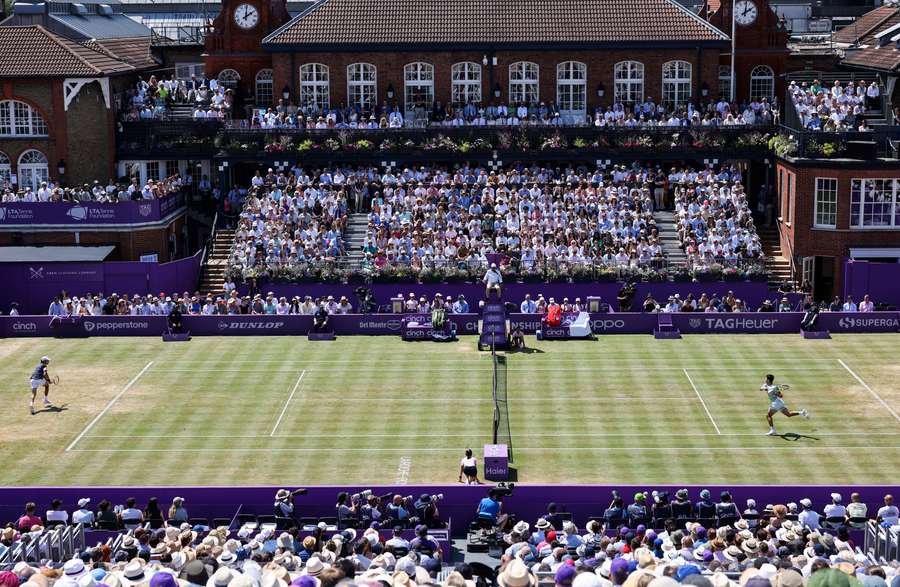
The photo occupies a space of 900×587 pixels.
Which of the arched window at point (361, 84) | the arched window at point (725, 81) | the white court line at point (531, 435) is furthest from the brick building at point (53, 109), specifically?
the white court line at point (531, 435)

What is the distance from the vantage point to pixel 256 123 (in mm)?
65812

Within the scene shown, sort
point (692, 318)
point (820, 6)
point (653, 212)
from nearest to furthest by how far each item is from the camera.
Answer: point (692, 318), point (653, 212), point (820, 6)

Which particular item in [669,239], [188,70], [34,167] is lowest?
[669,239]

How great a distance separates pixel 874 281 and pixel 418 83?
72.8 ft

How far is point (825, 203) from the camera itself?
5928 centimetres

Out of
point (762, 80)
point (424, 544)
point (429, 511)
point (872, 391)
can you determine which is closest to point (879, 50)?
point (762, 80)

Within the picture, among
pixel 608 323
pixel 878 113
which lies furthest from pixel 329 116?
pixel 878 113

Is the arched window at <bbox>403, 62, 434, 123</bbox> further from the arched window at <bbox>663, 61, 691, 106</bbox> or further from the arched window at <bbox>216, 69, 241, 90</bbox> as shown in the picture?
the arched window at <bbox>663, 61, 691, 106</bbox>

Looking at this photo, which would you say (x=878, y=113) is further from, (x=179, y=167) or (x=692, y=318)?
(x=179, y=167)

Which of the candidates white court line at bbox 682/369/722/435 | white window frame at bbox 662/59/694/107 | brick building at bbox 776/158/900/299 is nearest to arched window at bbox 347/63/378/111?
white window frame at bbox 662/59/694/107

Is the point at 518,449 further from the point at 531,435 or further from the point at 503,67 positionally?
the point at 503,67

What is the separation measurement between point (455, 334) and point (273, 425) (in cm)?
1164

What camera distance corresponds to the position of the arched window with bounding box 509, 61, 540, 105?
6775 cm

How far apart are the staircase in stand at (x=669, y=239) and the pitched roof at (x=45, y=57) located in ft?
77.3
